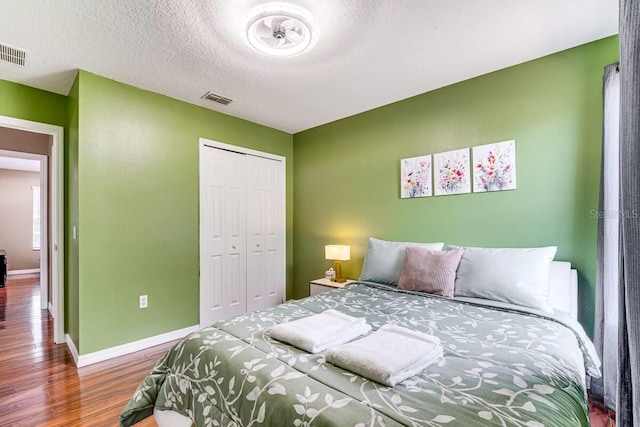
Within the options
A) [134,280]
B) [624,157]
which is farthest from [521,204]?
[134,280]

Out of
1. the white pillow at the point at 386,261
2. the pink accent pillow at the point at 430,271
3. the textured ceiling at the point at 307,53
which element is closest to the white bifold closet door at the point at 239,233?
the textured ceiling at the point at 307,53

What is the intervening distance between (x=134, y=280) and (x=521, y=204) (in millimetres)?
3490

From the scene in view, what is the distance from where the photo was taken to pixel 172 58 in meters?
2.35

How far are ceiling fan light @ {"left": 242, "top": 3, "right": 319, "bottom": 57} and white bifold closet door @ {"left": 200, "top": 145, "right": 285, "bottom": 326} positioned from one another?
5.65ft

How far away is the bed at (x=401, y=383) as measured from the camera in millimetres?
939

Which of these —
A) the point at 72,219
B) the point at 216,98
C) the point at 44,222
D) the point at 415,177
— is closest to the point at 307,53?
the point at 216,98

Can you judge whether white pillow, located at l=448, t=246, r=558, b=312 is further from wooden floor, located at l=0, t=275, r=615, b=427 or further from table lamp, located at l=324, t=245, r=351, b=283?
table lamp, located at l=324, t=245, r=351, b=283

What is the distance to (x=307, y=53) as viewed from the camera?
2273 millimetres

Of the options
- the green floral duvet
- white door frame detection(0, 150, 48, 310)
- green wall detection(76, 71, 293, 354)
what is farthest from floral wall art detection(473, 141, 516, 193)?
white door frame detection(0, 150, 48, 310)

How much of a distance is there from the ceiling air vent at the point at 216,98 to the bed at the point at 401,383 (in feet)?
7.39

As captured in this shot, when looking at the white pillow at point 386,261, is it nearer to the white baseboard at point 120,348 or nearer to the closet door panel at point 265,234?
the closet door panel at point 265,234

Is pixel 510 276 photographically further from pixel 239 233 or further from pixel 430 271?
pixel 239 233

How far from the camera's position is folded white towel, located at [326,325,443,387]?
110 cm

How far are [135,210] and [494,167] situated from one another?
10.8 feet
